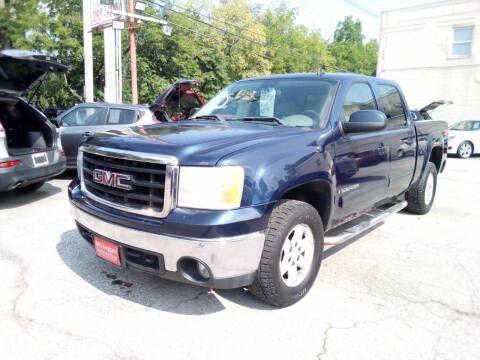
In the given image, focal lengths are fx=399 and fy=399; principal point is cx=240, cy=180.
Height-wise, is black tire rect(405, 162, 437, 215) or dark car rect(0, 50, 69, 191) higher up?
dark car rect(0, 50, 69, 191)

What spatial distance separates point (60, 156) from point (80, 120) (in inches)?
79.9

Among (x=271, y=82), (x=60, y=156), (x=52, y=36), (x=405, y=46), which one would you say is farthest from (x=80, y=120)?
(x=405, y=46)

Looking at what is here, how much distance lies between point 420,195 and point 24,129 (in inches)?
250

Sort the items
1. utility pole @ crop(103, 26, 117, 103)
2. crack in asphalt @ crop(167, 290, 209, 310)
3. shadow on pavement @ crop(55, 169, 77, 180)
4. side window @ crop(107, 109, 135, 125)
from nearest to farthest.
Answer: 1. crack in asphalt @ crop(167, 290, 209, 310)
2. side window @ crop(107, 109, 135, 125)
3. shadow on pavement @ crop(55, 169, 77, 180)
4. utility pole @ crop(103, 26, 117, 103)

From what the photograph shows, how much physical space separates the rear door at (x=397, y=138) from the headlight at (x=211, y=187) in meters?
2.23

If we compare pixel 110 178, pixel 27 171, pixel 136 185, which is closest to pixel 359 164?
pixel 136 185

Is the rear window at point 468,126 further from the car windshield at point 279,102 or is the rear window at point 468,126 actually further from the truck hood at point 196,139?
the truck hood at point 196,139

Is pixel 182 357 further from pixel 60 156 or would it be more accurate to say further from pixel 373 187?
pixel 60 156

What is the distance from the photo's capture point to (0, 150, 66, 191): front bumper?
5.22 meters

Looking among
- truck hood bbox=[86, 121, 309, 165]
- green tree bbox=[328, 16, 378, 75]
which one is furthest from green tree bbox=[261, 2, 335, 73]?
truck hood bbox=[86, 121, 309, 165]

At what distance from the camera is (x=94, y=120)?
7988 millimetres

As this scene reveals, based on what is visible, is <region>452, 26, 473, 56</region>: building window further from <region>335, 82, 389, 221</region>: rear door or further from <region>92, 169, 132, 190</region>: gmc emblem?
<region>92, 169, 132, 190</region>: gmc emblem

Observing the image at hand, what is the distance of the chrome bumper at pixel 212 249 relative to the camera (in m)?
2.45

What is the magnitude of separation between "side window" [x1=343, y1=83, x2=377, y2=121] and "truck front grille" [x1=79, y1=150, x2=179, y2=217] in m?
1.87
